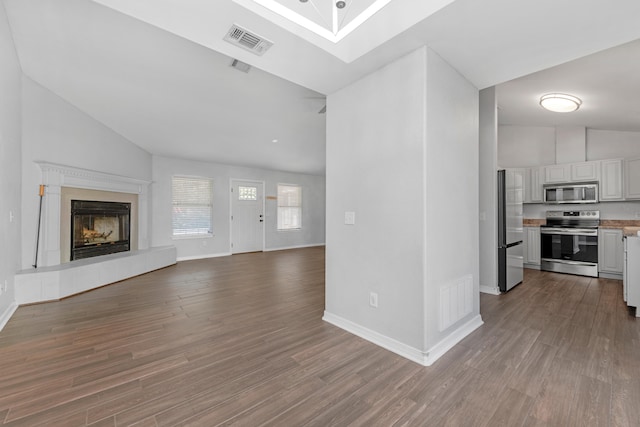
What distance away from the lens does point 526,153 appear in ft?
19.7

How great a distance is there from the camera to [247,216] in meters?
7.82

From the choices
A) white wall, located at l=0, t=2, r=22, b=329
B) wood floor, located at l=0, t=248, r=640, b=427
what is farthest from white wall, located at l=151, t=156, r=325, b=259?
wood floor, located at l=0, t=248, r=640, b=427

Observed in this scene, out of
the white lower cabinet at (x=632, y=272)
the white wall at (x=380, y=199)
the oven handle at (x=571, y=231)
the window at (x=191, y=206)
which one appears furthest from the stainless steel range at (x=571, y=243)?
the window at (x=191, y=206)

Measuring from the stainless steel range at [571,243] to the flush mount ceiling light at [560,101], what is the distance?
230cm

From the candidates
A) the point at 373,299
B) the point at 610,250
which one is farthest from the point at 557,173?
the point at 373,299

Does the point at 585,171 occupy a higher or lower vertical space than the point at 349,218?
higher

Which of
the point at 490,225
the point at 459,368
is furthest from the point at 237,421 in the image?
the point at 490,225

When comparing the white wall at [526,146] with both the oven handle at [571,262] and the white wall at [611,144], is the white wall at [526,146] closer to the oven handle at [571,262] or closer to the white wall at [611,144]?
the white wall at [611,144]

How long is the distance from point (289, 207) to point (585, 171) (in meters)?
7.00

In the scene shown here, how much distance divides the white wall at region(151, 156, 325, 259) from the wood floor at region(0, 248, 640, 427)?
10.4ft

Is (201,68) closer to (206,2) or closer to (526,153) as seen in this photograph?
(206,2)

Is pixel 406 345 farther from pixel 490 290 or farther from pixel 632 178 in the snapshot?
pixel 632 178

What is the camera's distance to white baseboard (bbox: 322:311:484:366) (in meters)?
2.14

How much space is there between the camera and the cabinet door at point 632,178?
466 cm
